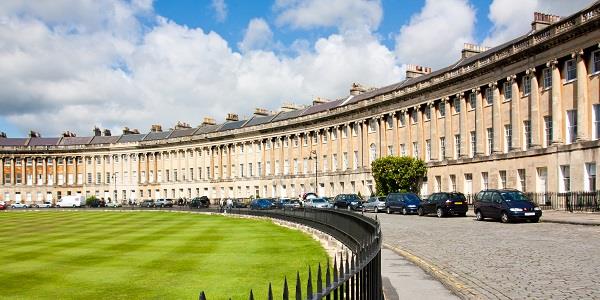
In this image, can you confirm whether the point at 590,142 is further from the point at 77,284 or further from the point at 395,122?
the point at 77,284

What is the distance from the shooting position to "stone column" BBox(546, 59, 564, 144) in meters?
46.0

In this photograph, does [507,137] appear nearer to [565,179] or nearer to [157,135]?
[565,179]

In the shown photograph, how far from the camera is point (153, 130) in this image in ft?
443

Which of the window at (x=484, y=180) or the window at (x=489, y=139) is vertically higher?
the window at (x=489, y=139)

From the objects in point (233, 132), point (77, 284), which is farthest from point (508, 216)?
point (233, 132)

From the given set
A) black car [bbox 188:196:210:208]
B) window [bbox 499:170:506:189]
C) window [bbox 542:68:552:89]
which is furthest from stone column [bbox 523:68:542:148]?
black car [bbox 188:196:210:208]

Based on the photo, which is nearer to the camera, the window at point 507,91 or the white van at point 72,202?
the window at point 507,91

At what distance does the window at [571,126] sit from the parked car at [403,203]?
12.2 m

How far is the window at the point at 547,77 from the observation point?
158ft

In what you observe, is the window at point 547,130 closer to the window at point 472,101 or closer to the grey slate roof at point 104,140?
the window at point 472,101

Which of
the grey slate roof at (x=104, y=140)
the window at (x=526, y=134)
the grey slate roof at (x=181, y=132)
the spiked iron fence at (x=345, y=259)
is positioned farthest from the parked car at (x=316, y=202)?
the grey slate roof at (x=104, y=140)

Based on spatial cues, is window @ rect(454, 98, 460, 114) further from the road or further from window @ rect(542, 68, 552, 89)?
the road

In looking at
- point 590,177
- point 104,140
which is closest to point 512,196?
point 590,177

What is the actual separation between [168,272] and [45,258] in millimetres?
7041
